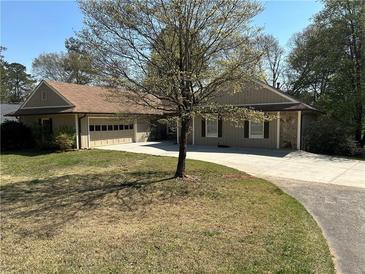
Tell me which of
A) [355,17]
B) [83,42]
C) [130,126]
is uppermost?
[355,17]

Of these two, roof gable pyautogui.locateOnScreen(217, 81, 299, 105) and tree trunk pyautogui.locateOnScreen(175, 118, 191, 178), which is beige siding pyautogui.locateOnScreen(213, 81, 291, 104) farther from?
tree trunk pyautogui.locateOnScreen(175, 118, 191, 178)

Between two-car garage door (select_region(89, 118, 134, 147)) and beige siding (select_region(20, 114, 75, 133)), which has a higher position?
beige siding (select_region(20, 114, 75, 133))

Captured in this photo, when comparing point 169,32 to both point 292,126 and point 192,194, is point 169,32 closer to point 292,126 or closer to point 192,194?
point 192,194

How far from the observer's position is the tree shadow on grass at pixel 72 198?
20.8 ft

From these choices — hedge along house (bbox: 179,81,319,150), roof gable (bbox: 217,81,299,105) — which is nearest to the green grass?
hedge along house (bbox: 179,81,319,150)

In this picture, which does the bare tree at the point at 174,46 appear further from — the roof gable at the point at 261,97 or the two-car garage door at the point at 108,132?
the two-car garage door at the point at 108,132

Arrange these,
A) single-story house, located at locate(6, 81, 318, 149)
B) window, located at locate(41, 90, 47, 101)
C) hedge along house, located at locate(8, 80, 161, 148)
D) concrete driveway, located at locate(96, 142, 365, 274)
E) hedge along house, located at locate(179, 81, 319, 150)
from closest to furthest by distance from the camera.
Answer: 1. concrete driveway, located at locate(96, 142, 365, 274)
2. hedge along house, located at locate(179, 81, 319, 150)
3. single-story house, located at locate(6, 81, 318, 149)
4. hedge along house, located at locate(8, 80, 161, 148)
5. window, located at locate(41, 90, 47, 101)

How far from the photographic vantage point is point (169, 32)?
28.8 feet

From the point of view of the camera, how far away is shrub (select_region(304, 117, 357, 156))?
59.2ft

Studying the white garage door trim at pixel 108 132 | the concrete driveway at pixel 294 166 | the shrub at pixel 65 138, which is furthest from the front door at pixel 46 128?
the concrete driveway at pixel 294 166

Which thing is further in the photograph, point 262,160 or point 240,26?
point 262,160

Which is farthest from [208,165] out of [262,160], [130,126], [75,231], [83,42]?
[130,126]

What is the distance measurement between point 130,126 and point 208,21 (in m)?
16.7

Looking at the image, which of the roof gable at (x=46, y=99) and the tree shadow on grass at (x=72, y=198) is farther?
the roof gable at (x=46, y=99)
